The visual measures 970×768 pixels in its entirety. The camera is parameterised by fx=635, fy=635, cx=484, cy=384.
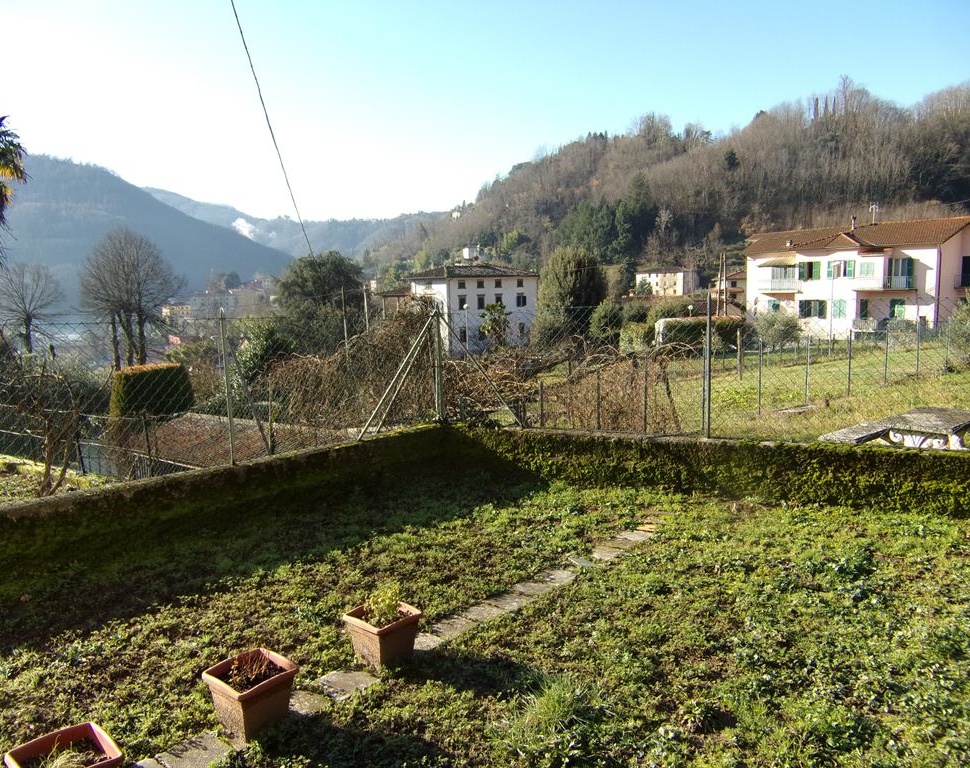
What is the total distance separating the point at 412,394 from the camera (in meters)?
8.34

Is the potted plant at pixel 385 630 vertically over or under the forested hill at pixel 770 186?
under

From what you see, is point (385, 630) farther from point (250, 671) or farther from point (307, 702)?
point (250, 671)

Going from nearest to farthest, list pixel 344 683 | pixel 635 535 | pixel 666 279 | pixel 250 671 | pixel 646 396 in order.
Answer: pixel 250 671 → pixel 344 683 → pixel 635 535 → pixel 646 396 → pixel 666 279

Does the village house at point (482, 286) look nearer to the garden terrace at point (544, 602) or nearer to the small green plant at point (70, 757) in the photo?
the garden terrace at point (544, 602)

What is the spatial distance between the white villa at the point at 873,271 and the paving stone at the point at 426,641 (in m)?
30.9

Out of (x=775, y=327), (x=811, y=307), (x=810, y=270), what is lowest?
(x=775, y=327)

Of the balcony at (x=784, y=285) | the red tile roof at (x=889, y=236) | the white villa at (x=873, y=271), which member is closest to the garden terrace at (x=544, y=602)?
the white villa at (x=873, y=271)

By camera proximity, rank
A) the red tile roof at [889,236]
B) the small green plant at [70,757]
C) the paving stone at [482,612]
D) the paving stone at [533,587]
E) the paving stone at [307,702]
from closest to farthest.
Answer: the small green plant at [70,757]
the paving stone at [307,702]
the paving stone at [482,612]
the paving stone at [533,587]
the red tile roof at [889,236]

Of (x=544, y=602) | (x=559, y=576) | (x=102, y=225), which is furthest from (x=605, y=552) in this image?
(x=102, y=225)

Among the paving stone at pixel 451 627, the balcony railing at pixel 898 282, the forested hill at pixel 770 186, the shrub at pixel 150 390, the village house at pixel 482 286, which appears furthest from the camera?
the forested hill at pixel 770 186

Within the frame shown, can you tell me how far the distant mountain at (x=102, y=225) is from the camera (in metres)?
85.0

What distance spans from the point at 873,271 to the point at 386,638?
124 ft

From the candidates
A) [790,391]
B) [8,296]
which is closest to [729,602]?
[790,391]

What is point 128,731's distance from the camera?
9.91ft
